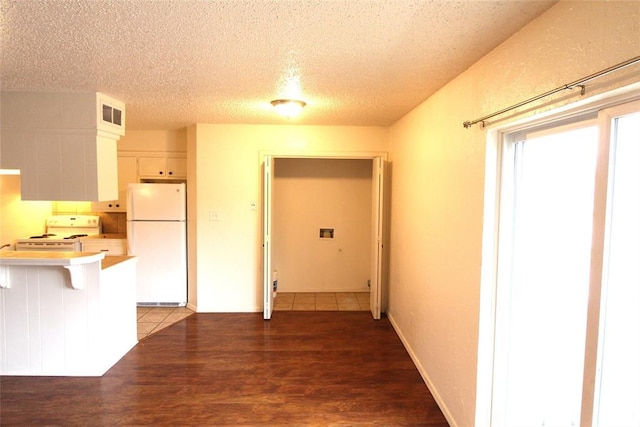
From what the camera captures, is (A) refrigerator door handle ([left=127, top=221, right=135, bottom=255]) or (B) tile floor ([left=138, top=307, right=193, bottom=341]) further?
(A) refrigerator door handle ([left=127, top=221, right=135, bottom=255])

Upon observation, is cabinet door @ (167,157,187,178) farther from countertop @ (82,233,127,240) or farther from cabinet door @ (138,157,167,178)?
countertop @ (82,233,127,240)

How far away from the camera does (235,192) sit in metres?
4.58

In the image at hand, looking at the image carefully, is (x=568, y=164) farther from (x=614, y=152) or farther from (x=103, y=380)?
(x=103, y=380)

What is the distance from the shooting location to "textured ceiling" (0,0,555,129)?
1.55 meters

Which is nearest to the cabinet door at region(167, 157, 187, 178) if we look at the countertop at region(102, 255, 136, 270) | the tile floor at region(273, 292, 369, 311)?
the countertop at region(102, 255, 136, 270)

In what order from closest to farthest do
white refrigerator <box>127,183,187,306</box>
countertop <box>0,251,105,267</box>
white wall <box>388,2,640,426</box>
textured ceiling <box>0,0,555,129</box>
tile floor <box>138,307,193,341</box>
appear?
white wall <box>388,2,640,426</box>, textured ceiling <box>0,0,555,129</box>, countertop <box>0,251,105,267</box>, tile floor <box>138,307,193,341</box>, white refrigerator <box>127,183,187,306</box>

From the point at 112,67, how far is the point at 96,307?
6.42 feet

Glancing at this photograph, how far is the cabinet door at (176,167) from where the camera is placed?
16.2ft

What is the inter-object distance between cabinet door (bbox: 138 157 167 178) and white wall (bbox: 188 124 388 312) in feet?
1.93

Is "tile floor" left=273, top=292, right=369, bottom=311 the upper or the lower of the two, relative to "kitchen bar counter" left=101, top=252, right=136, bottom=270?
lower

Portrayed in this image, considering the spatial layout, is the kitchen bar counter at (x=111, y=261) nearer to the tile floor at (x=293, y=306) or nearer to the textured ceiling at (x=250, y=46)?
the tile floor at (x=293, y=306)

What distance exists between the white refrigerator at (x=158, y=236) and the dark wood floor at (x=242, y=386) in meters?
0.99

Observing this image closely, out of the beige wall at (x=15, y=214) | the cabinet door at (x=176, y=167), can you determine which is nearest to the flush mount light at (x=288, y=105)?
the cabinet door at (x=176, y=167)

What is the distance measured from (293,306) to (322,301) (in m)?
0.45
